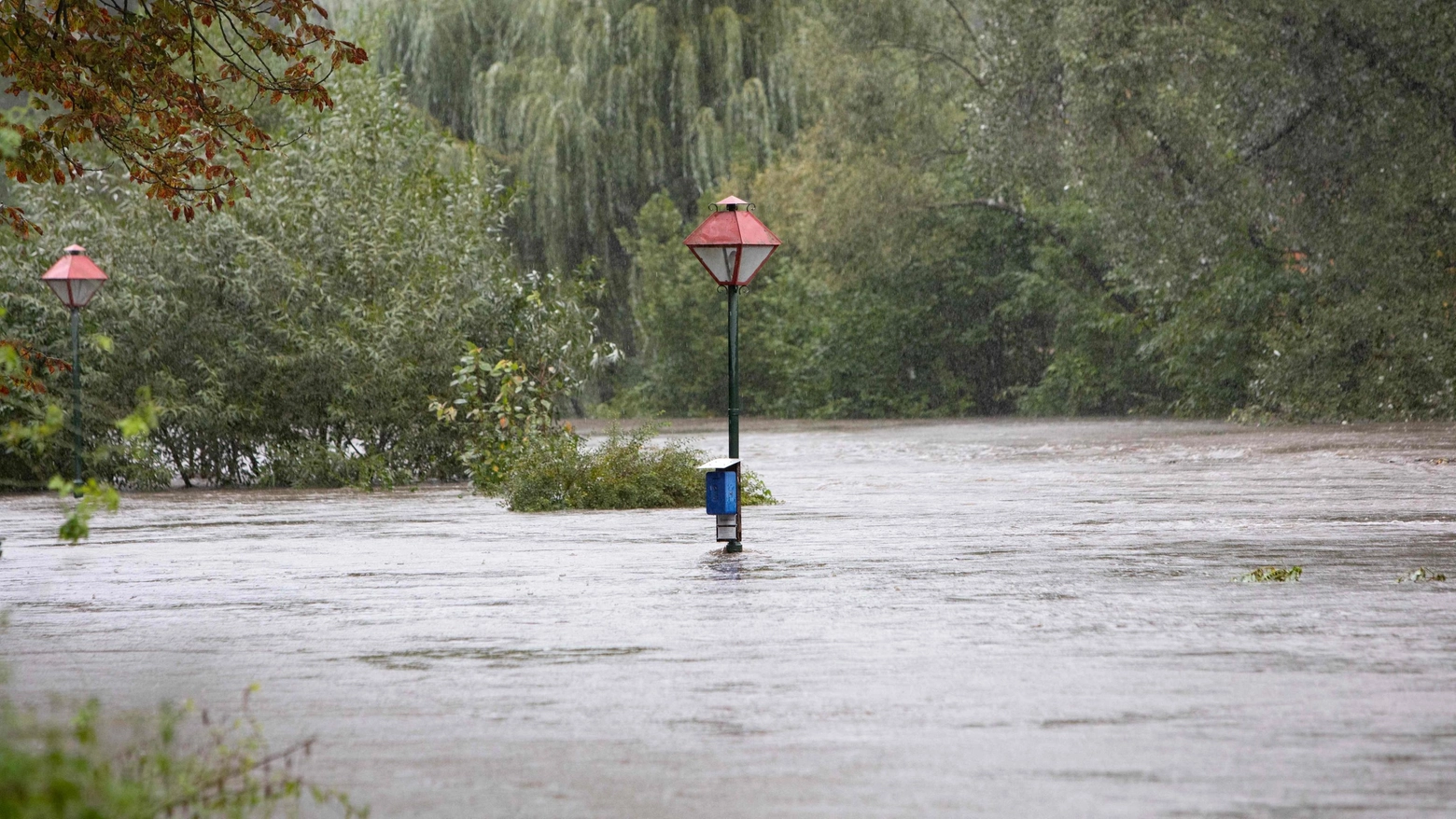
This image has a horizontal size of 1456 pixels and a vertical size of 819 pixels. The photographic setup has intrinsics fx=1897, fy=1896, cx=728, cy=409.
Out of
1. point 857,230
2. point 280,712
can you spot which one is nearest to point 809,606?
point 280,712

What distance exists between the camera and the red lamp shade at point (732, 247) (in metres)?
15.7

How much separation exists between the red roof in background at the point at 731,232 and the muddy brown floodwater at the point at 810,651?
2.54 meters

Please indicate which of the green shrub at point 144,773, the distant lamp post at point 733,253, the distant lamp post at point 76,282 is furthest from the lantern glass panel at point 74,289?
the green shrub at point 144,773

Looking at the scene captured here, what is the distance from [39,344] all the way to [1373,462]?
59.9ft

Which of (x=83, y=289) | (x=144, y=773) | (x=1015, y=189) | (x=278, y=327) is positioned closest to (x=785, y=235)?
(x=1015, y=189)

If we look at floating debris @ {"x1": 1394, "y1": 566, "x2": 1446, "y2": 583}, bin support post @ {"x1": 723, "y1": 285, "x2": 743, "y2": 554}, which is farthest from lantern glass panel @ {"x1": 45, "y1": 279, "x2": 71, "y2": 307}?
floating debris @ {"x1": 1394, "y1": 566, "x2": 1446, "y2": 583}

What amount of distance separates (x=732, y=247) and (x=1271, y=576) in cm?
533

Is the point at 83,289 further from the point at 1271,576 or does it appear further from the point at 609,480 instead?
the point at 1271,576

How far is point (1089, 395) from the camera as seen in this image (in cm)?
4559

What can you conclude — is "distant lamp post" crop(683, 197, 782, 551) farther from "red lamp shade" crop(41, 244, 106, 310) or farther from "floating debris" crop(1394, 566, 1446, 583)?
"red lamp shade" crop(41, 244, 106, 310)

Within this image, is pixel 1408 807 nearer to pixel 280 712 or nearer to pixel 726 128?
pixel 280 712

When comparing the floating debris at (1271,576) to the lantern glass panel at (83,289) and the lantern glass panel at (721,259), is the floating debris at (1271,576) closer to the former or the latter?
the lantern glass panel at (721,259)

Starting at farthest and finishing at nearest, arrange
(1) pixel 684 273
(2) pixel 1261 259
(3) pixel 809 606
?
(1) pixel 684 273, (2) pixel 1261 259, (3) pixel 809 606

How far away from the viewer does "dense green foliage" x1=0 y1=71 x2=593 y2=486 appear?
1025 inches
